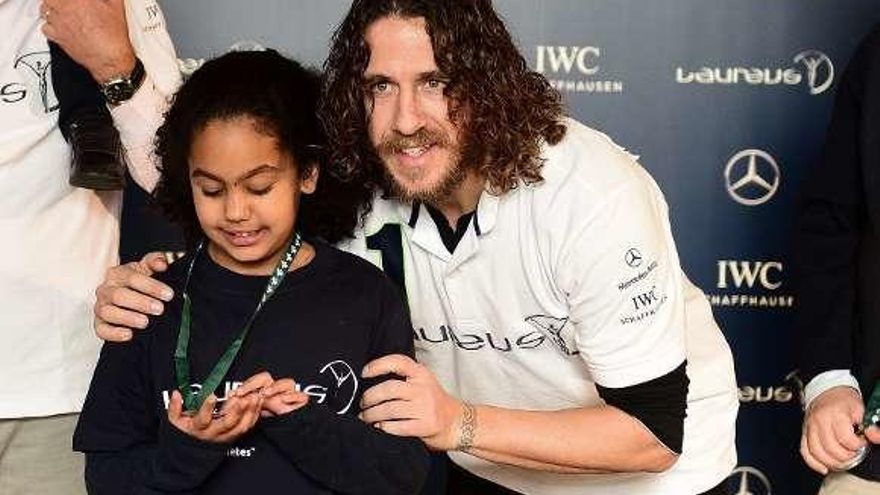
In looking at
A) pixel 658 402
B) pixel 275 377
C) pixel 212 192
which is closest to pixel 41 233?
pixel 212 192

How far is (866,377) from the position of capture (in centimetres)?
187

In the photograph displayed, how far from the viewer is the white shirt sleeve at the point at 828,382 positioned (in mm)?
1866

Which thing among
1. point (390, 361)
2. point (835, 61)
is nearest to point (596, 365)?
point (390, 361)

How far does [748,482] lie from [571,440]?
104 centimetres

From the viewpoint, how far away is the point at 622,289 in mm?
1648

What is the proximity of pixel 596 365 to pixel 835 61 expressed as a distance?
1063 mm

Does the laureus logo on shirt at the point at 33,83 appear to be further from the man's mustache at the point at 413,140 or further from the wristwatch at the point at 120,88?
the man's mustache at the point at 413,140

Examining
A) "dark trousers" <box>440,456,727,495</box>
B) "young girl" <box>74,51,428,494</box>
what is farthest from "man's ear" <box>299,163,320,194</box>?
"dark trousers" <box>440,456,727,495</box>

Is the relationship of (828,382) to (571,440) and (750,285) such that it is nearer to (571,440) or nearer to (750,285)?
(571,440)

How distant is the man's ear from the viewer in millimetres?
1662

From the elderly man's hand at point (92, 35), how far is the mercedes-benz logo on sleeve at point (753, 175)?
3.98 ft

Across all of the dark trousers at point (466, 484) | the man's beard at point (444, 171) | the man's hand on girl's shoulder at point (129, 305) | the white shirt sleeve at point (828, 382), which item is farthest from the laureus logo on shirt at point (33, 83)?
the white shirt sleeve at point (828, 382)

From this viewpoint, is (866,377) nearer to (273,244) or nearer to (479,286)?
(479,286)

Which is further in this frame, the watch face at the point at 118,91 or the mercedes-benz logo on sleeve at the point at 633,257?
the watch face at the point at 118,91
